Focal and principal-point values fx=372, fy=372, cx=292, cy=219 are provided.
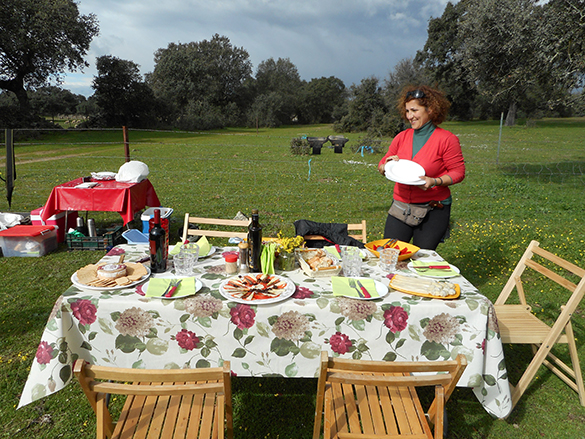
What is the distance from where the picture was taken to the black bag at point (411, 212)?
3152mm

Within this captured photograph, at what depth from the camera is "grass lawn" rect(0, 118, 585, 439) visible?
2.49 m

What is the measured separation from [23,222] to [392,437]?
19.3ft

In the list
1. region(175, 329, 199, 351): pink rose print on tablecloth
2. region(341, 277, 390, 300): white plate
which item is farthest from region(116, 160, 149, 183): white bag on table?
region(341, 277, 390, 300): white plate

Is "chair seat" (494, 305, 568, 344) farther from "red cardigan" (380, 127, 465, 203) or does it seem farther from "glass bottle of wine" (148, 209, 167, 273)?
"glass bottle of wine" (148, 209, 167, 273)

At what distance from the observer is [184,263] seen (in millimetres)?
2297

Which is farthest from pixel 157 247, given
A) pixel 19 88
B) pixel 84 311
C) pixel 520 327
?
pixel 19 88

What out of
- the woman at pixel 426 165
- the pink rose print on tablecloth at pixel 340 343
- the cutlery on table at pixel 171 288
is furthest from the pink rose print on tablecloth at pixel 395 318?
the woman at pixel 426 165

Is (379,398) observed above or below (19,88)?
below

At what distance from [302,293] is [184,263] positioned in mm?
763

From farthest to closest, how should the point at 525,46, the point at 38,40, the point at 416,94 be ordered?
the point at 38,40
the point at 525,46
the point at 416,94

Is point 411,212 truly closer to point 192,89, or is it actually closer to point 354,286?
point 354,286

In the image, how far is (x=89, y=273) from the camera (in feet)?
7.24

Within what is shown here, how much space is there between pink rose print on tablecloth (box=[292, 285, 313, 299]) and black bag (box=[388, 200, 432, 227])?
1.45 m

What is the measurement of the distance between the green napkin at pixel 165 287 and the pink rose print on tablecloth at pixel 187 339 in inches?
8.1
